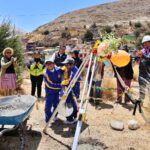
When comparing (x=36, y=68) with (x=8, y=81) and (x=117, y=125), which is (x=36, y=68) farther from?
(x=117, y=125)

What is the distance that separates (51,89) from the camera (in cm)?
790

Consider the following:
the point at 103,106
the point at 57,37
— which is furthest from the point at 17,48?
the point at 57,37

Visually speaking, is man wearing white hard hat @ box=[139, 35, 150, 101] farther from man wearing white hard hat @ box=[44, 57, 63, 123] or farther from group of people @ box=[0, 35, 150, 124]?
man wearing white hard hat @ box=[44, 57, 63, 123]

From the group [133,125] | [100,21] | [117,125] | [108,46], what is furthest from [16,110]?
[100,21]

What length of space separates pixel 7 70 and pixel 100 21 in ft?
276

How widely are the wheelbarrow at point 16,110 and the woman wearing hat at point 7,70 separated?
1859mm

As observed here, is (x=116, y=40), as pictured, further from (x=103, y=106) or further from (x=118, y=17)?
(x=118, y=17)

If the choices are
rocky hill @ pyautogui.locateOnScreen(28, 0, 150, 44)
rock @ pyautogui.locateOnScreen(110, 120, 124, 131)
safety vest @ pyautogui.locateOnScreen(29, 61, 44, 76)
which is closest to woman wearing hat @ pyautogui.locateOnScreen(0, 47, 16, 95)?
safety vest @ pyautogui.locateOnScreen(29, 61, 44, 76)

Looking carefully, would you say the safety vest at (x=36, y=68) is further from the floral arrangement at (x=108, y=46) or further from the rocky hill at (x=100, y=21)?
the rocky hill at (x=100, y=21)

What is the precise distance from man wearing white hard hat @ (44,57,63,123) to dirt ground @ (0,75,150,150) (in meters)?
0.49

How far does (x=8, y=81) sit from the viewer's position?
33.0 feet

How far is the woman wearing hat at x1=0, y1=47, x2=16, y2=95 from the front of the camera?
31.7 feet

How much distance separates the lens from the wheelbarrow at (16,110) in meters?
6.25

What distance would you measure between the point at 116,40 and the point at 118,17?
295 feet
